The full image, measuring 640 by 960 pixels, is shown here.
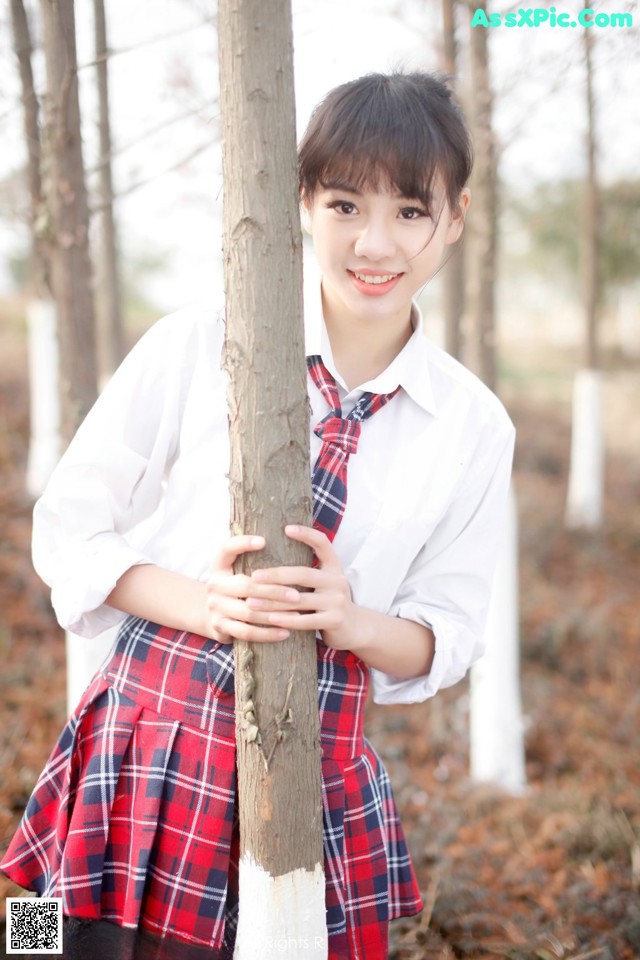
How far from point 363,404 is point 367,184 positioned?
0.37 m

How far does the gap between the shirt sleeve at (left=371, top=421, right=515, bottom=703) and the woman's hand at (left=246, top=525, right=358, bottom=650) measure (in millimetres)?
243

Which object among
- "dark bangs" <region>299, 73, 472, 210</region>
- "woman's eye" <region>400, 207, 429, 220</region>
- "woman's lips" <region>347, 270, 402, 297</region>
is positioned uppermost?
"dark bangs" <region>299, 73, 472, 210</region>

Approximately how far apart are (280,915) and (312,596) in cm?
54

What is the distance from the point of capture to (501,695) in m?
4.21

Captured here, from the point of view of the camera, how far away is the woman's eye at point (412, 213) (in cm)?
145

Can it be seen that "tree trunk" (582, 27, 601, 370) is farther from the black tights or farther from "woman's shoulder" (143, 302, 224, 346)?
the black tights

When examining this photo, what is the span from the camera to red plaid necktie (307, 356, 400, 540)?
4.82 feet

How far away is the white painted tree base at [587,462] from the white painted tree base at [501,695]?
15.4 feet

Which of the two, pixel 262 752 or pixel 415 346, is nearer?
pixel 262 752

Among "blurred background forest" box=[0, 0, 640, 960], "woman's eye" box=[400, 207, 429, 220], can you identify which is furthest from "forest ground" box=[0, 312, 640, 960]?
"woman's eye" box=[400, 207, 429, 220]

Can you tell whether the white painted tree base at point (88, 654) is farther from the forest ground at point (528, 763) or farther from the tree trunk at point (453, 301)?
the tree trunk at point (453, 301)

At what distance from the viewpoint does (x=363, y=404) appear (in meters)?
1.54

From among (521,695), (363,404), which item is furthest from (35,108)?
(521,695)

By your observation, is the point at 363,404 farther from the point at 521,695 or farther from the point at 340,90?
the point at 521,695
